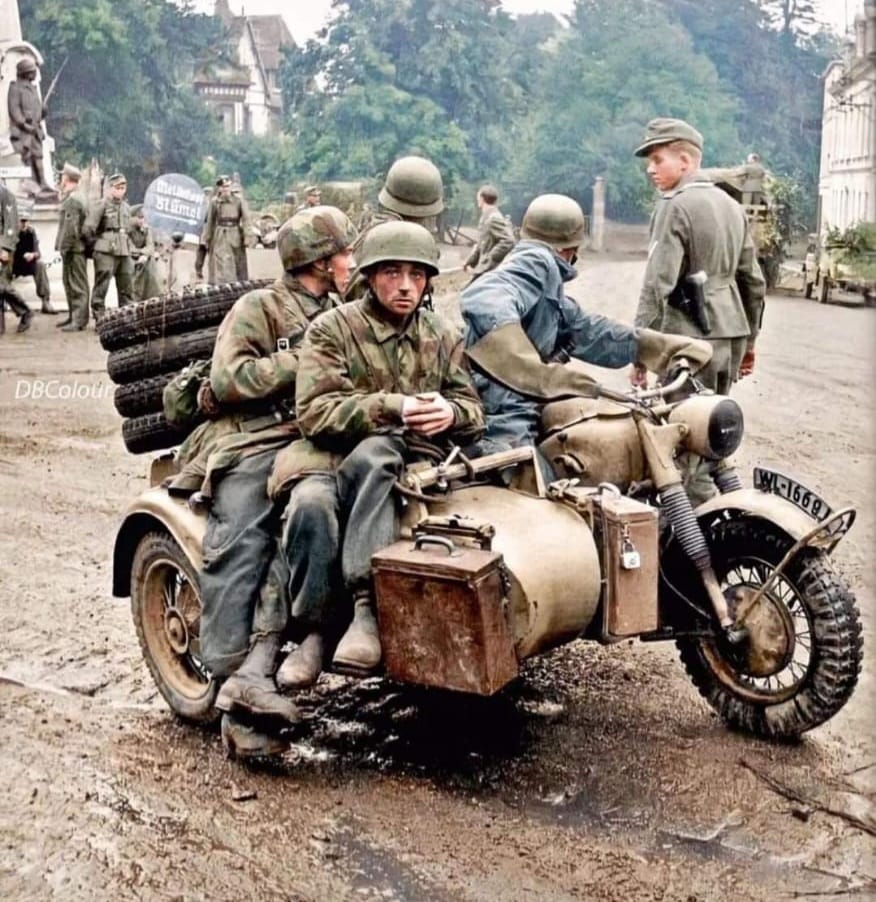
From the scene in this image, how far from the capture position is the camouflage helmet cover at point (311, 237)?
18.0 feet

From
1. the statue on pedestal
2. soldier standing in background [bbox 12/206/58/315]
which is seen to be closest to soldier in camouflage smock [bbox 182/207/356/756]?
soldier standing in background [bbox 12/206/58/315]

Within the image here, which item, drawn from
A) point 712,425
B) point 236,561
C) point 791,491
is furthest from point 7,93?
point 791,491

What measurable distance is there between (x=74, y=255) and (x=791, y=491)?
14.8m

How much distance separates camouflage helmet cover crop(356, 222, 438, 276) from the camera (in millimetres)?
Result: 5043

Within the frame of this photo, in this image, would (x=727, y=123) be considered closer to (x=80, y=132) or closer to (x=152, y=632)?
(x=80, y=132)

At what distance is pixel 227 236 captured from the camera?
20.8m

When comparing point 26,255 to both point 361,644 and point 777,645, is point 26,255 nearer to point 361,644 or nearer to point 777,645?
point 361,644

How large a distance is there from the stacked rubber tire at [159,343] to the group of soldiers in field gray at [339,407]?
0.46 m

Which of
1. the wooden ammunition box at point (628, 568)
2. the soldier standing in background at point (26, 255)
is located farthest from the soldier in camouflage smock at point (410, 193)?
the soldier standing in background at point (26, 255)

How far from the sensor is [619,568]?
4.95m

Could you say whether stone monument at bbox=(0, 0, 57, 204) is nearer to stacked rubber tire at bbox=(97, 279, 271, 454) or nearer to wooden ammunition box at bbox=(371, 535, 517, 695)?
stacked rubber tire at bbox=(97, 279, 271, 454)

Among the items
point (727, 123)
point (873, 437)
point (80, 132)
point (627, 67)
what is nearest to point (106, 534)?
point (873, 437)

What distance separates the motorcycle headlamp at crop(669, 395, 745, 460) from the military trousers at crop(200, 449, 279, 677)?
142 centimetres

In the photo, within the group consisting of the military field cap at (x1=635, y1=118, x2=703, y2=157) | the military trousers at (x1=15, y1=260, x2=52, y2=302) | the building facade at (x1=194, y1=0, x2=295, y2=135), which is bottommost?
the military trousers at (x1=15, y1=260, x2=52, y2=302)
